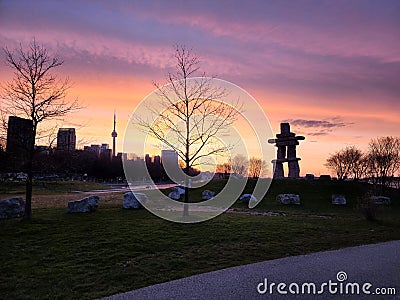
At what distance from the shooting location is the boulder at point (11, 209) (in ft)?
51.4

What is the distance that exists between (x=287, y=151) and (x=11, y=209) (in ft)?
88.1

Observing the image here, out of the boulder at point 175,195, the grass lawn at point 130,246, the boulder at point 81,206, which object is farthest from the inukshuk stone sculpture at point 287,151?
the boulder at point 81,206

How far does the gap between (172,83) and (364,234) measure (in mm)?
10717

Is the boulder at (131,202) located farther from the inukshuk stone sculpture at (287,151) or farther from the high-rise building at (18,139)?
the inukshuk stone sculpture at (287,151)

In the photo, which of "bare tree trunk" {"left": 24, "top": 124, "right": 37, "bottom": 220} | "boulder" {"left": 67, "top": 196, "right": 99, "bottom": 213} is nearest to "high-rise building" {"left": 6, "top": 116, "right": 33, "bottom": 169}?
"bare tree trunk" {"left": 24, "top": 124, "right": 37, "bottom": 220}

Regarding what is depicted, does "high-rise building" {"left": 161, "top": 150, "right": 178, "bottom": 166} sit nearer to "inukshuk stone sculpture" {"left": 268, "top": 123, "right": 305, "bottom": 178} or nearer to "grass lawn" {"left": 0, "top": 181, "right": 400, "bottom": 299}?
"grass lawn" {"left": 0, "top": 181, "right": 400, "bottom": 299}

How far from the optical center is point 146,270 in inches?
327

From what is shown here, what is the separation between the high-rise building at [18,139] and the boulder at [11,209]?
1666 millimetres

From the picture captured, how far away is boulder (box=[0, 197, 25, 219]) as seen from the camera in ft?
51.4

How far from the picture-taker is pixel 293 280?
735 centimetres

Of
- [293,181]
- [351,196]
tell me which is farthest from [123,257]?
[293,181]

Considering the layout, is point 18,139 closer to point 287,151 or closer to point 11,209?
point 11,209

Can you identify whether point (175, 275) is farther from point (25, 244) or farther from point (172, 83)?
point (172, 83)

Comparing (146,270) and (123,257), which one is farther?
(123,257)
